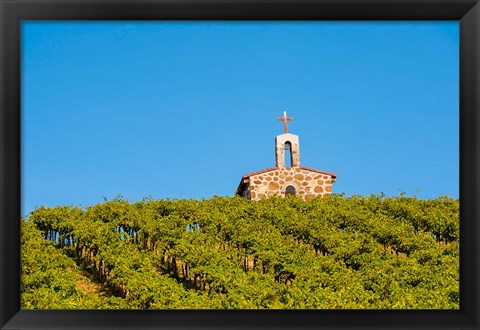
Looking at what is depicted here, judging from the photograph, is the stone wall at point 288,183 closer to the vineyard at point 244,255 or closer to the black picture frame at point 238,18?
the vineyard at point 244,255

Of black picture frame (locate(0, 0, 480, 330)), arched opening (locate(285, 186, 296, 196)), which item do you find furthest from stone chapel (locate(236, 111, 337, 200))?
black picture frame (locate(0, 0, 480, 330))

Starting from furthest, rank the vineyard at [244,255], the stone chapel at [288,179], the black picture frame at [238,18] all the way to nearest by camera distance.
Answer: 1. the stone chapel at [288,179]
2. the vineyard at [244,255]
3. the black picture frame at [238,18]

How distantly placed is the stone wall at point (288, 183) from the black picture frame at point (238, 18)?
13961 mm

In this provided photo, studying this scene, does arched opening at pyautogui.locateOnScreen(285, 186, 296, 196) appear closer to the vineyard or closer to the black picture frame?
the vineyard

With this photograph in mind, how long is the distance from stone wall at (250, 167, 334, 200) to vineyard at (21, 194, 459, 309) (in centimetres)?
186

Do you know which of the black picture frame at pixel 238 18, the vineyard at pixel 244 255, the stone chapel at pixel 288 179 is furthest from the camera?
the stone chapel at pixel 288 179

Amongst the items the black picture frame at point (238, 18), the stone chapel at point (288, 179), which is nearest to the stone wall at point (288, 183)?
the stone chapel at point (288, 179)

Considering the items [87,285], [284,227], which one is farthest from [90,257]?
[284,227]

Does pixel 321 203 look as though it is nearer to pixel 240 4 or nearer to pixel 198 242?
pixel 198 242

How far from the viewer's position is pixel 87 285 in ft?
34.3

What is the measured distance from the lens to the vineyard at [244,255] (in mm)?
8547

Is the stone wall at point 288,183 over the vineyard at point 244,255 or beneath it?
over

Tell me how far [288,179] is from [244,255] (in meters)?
6.50
